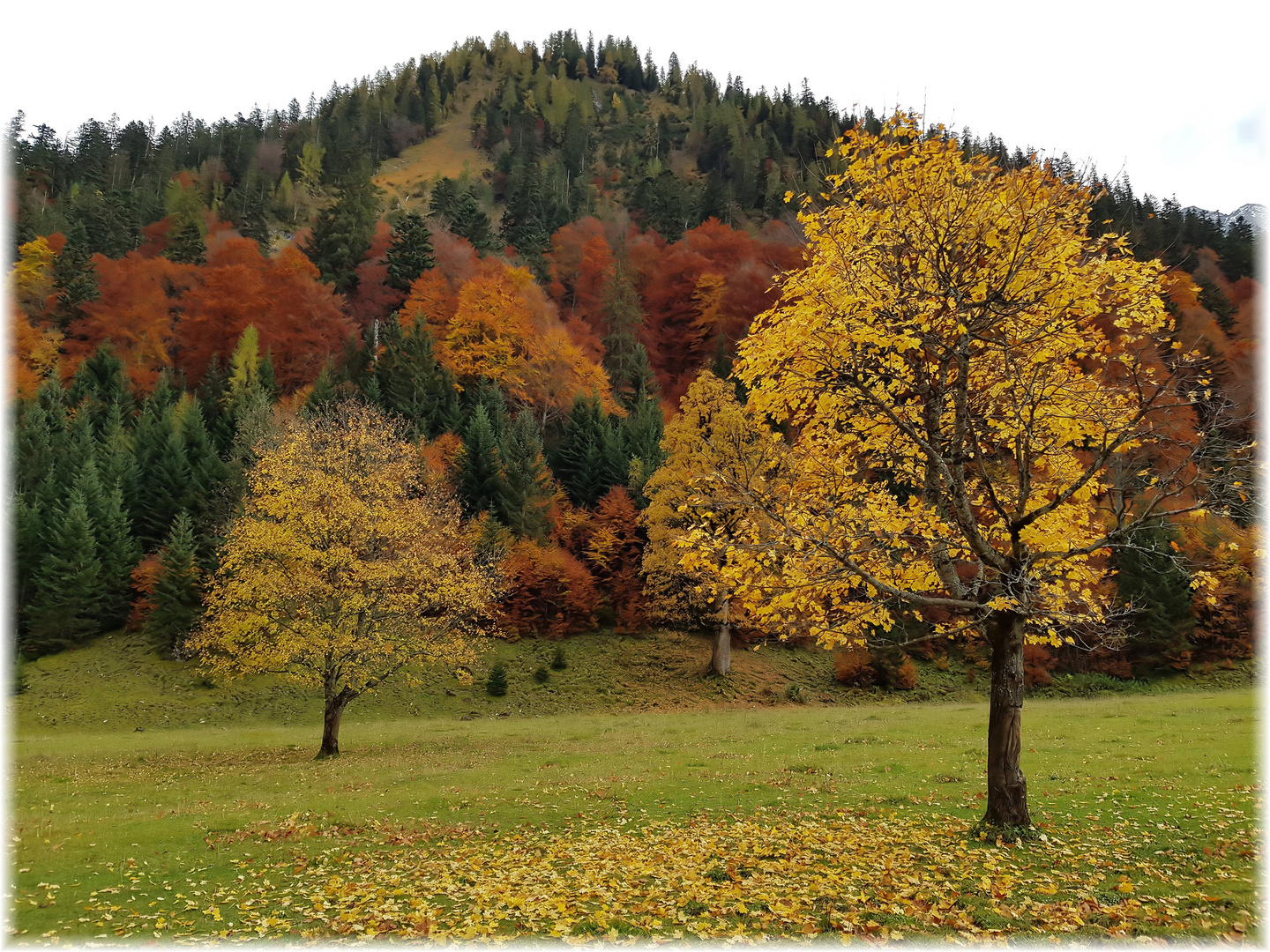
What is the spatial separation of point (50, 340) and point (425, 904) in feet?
236

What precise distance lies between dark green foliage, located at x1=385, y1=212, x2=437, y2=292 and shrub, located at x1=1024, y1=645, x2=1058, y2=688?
59.0 meters

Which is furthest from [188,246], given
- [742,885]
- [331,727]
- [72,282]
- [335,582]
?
[742,885]

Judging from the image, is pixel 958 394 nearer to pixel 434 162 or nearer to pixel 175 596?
pixel 175 596

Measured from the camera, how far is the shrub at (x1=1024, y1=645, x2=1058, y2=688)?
117ft

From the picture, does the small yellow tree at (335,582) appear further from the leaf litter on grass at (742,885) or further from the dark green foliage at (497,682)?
the dark green foliage at (497,682)

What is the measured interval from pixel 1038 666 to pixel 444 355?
47430 millimetres

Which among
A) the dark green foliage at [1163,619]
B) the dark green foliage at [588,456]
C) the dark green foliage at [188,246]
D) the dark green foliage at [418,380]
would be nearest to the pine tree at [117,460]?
the dark green foliage at [418,380]

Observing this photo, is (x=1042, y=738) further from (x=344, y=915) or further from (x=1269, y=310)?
(x=344, y=915)

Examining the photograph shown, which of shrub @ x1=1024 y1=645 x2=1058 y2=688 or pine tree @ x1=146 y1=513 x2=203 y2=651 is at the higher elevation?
pine tree @ x1=146 y1=513 x2=203 y2=651

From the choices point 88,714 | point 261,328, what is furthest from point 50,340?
point 88,714

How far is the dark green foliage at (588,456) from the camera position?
48906 millimetres

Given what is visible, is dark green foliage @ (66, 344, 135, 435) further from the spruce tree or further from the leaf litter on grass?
the leaf litter on grass

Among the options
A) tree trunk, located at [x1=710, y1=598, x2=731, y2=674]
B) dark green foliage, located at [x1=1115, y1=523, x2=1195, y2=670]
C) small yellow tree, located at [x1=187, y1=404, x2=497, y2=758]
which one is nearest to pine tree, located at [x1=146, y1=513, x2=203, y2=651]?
small yellow tree, located at [x1=187, y1=404, x2=497, y2=758]

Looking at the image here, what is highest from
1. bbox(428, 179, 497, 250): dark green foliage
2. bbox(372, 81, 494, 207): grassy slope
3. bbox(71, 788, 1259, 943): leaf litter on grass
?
bbox(372, 81, 494, 207): grassy slope
